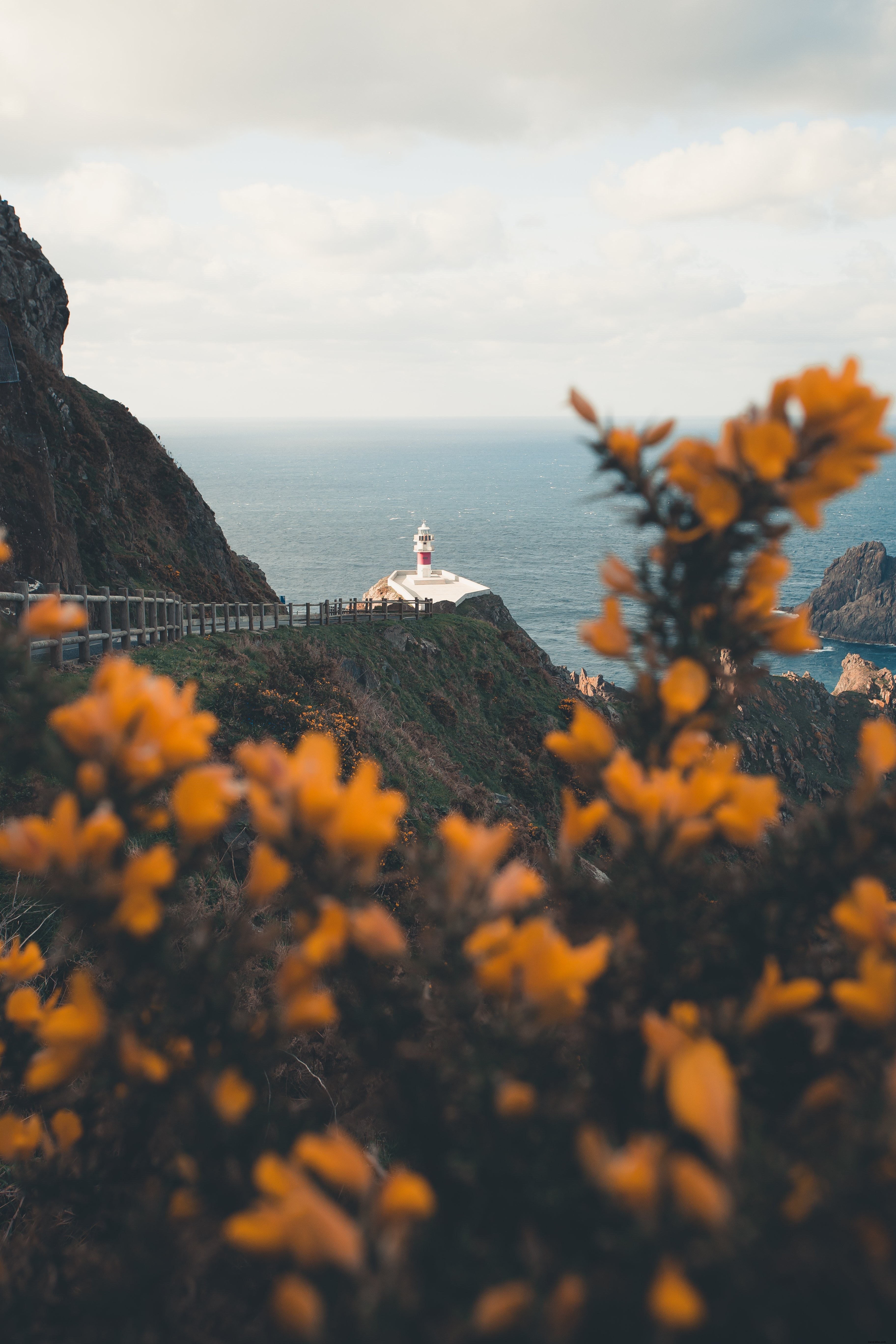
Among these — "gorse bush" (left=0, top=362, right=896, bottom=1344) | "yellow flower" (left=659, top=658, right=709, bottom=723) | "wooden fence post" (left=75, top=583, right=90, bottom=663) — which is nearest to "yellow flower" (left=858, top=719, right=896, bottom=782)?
"gorse bush" (left=0, top=362, right=896, bottom=1344)

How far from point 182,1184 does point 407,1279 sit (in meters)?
0.66

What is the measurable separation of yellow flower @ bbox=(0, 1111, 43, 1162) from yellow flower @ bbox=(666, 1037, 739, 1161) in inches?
67.2

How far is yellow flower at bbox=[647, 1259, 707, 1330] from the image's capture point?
33.7 inches

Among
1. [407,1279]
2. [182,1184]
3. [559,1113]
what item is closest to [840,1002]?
[559,1113]

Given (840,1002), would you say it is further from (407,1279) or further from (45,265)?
(45,265)

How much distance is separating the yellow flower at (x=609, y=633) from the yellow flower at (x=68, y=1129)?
5.76 ft

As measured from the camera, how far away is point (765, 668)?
161cm

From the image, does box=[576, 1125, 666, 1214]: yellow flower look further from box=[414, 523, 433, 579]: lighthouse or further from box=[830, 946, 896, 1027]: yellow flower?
box=[414, 523, 433, 579]: lighthouse

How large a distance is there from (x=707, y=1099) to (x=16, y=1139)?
1.79 meters

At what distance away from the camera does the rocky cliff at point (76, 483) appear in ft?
52.2

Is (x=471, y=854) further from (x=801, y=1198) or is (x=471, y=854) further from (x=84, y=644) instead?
(x=84, y=644)

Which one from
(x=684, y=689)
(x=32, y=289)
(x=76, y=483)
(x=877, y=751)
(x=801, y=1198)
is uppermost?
(x=32, y=289)

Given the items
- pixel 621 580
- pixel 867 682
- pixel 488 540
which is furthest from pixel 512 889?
pixel 488 540

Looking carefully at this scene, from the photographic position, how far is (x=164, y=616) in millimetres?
15203
